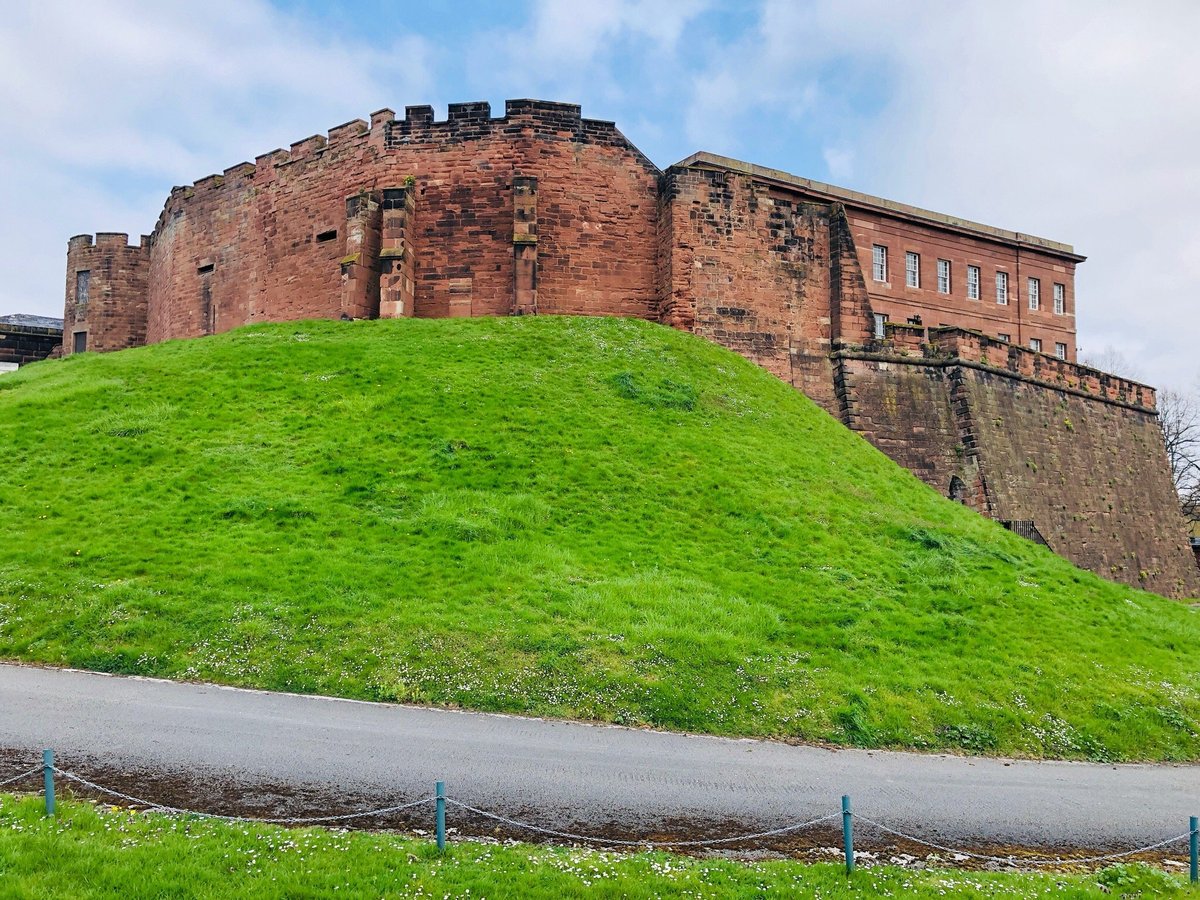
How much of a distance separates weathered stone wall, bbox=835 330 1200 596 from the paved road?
1766 centimetres

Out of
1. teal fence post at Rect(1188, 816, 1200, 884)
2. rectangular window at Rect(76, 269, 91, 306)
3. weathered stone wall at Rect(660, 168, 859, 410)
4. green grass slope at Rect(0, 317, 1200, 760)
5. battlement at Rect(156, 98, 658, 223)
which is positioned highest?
battlement at Rect(156, 98, 658, 223)

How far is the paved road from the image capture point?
8242 millimetres

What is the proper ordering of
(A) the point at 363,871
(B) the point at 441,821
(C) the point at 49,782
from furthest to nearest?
(C) the point at 49,782 → (B) the point at 441,821 → (A) the point at 363,871

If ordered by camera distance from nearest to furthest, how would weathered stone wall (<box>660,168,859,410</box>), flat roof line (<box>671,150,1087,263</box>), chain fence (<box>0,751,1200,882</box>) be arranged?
1. chain fence (<box>0,751,1200,882</box>)
2. weathered stone wall (<box>660,168,859,410</box>)
3. flat roof line (<box>671,150,1087,263</box>)

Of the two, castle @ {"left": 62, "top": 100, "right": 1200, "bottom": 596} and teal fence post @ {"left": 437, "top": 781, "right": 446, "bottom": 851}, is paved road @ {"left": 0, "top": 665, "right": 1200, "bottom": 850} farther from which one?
castle @ {"left": 62, "top": 100, "right": 1200, "bottom": 596}

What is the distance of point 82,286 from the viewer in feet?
140

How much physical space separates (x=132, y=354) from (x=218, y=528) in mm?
13553

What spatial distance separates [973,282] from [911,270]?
4.20 meters

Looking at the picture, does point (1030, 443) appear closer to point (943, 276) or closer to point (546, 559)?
point (943, 276)

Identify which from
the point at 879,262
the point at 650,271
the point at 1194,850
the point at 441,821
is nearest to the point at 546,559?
the point at 441,821

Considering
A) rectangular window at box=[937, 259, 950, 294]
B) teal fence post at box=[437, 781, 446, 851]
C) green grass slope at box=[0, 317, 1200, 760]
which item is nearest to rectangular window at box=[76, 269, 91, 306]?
green grass slope at box=[0, 317, 1200, 760]

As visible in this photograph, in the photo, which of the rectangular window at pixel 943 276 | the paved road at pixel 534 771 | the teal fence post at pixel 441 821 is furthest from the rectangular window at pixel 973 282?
the teal fence post at pixel 441 821

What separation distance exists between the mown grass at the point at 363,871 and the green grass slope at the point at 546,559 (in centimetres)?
414

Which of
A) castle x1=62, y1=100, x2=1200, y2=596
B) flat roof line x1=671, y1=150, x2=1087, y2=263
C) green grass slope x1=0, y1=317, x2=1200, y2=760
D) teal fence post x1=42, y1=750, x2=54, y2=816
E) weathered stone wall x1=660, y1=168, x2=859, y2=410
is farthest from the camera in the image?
flat roof line x1=671, y1=150, x2=1087, y2=263
